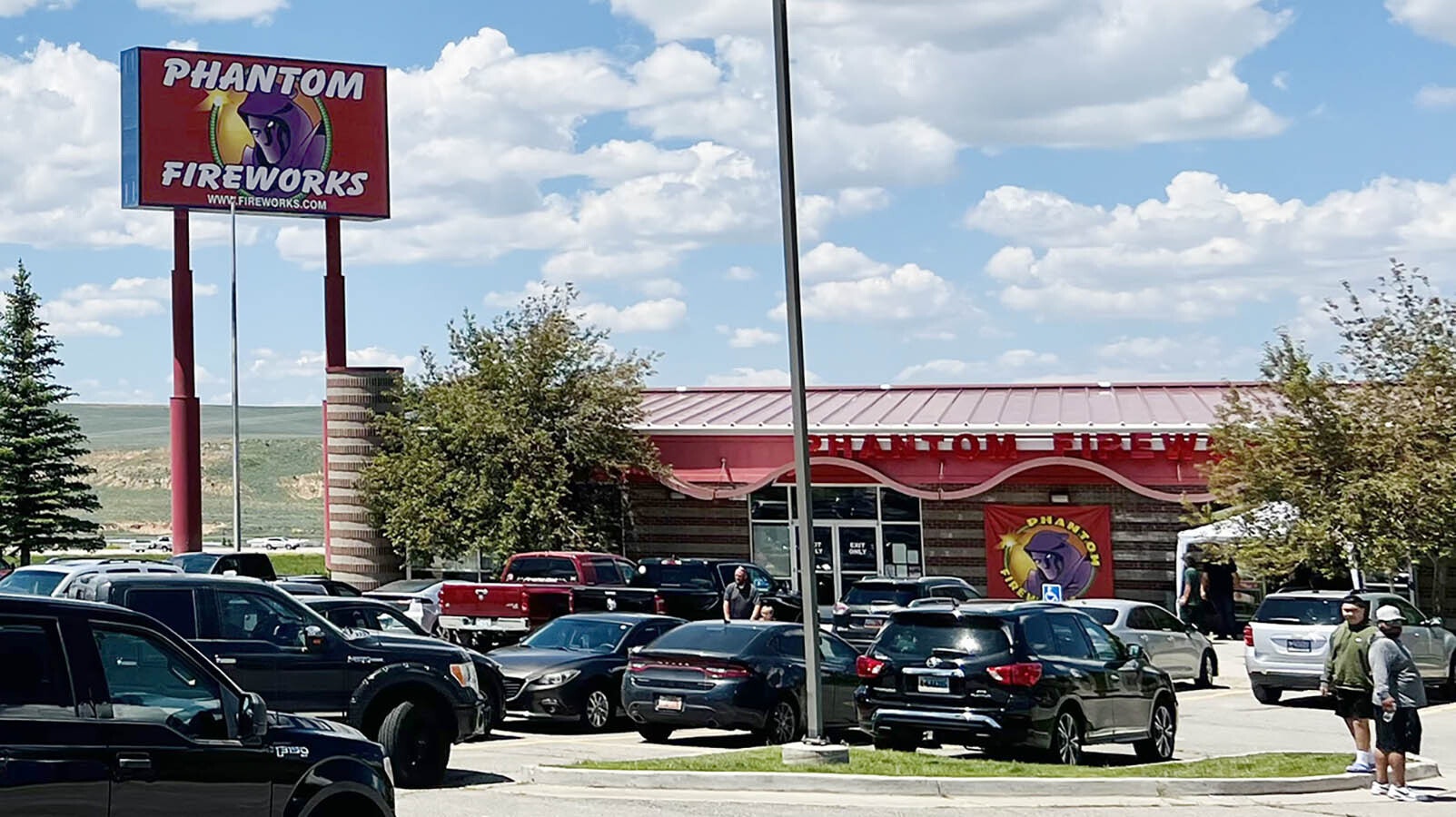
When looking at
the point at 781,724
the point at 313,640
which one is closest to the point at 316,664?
the point at 313,640

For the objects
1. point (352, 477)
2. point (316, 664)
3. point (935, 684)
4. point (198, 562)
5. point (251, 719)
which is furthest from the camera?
point (352, 477)

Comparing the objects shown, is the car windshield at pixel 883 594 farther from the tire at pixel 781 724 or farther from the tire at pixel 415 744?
the tire at pixel 415 744

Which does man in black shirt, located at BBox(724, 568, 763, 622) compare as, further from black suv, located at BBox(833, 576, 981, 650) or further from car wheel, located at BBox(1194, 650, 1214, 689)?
car wheel, located at BBox(1194, 650, 1214, 689)

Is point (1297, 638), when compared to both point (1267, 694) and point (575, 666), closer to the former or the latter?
point (1267, 694)

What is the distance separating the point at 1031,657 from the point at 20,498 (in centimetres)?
4043

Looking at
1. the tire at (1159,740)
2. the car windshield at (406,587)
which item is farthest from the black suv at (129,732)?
A: the car windshield at (406,587)

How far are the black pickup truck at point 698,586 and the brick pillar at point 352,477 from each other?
43.0ft

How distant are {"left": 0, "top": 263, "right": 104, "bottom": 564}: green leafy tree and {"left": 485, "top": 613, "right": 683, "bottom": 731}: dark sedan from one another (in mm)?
32675

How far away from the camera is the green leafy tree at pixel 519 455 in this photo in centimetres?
4300

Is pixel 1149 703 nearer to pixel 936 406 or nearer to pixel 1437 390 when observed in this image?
pixel 1437 390

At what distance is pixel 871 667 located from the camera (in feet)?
60.6

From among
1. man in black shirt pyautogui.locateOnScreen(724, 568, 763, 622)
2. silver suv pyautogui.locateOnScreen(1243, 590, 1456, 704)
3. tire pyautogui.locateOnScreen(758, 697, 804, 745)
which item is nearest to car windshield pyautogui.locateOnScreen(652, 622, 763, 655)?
tire pyautogui.locateOnScreen(758, 697, 804, 745)

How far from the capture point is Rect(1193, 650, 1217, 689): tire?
99.3 ft

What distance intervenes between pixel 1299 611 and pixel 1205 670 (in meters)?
3.80
